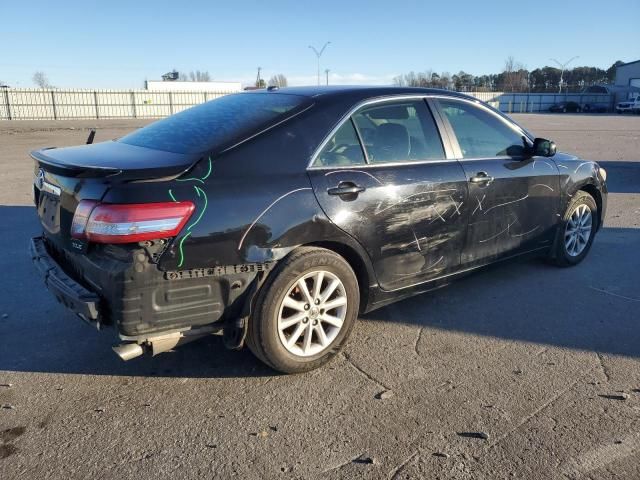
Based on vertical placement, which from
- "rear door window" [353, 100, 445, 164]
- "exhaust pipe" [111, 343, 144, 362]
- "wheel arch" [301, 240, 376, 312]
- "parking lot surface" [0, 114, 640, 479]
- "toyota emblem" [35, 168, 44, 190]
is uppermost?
"rear door window" [353, 100, 445, 164]

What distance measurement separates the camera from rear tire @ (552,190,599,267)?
16.7ft

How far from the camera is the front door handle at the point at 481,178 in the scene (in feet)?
13.4

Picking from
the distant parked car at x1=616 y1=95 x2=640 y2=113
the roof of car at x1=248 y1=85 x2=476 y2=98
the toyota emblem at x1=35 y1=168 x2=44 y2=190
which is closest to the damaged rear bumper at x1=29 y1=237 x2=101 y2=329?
the toyota emblem at x1=35 y1=168 x2=44 y2=190

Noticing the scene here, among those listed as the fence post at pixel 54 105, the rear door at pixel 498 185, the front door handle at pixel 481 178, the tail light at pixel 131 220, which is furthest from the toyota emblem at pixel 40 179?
the fence post at pixel 54 105

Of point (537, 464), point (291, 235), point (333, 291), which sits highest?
point (291, 235)

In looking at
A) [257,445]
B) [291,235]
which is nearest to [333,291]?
[291,235]

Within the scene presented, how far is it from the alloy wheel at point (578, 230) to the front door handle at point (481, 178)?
145 cm

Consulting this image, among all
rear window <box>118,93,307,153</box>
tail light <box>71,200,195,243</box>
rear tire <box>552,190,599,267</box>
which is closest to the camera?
tail light <box>71,200,195,243</box>

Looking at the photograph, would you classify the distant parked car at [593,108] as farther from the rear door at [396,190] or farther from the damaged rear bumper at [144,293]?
the damaged rear bumper at [144,293]

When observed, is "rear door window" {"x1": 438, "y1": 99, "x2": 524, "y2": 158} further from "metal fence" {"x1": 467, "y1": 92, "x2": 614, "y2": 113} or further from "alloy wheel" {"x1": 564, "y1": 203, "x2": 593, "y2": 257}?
"metal fence" {"x1": 467, "y1": 92, "x2": 614, "y2": 113}

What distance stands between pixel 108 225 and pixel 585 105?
6960cm

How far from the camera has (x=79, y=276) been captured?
2996mm

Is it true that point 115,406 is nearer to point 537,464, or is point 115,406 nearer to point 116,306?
point 116,306

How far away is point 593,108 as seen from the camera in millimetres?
62625
